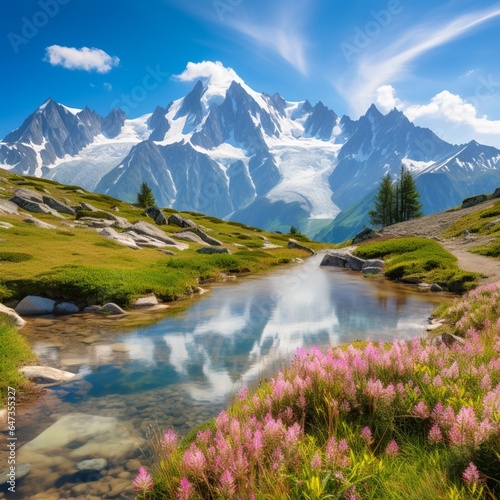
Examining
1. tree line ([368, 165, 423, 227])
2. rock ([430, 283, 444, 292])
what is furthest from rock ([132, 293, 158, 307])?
tree line ([368, 165, 423, 227])

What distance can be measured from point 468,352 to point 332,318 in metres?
11.6

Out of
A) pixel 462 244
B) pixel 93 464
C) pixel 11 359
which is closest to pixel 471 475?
pixel 93 464

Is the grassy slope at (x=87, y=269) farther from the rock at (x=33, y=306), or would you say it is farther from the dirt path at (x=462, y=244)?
the dirt path at (x=462, y=244)

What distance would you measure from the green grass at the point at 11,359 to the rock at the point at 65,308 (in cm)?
608

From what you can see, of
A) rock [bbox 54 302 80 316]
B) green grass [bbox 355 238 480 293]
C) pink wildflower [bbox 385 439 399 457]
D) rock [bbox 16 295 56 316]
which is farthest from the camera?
green grass [bbox 355 238 480 293]

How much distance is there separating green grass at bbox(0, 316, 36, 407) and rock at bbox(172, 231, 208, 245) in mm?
47409

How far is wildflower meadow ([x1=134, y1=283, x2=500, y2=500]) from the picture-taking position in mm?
3342

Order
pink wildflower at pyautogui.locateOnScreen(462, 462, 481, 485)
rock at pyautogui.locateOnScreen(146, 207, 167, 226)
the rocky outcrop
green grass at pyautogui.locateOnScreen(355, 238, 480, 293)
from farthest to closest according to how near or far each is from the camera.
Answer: rock at pyautogui.locateOnScreen(146, 207, 167, 226)
the rocky outcrop
green grass at pyautogui.locateOnScreen(355, 238, 480, 293)
pink wildflower at pyautogui.locateOnScreen(462, 462, 481, 485)

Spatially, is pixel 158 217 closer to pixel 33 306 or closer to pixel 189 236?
pixel 189 236

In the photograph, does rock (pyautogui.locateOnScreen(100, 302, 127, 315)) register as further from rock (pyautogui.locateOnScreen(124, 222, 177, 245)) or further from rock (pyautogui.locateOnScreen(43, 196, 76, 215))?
rock (pyautogui.locateOnScreen(43, 196, 76, 215))

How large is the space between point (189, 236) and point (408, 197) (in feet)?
287

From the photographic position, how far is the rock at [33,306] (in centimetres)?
1745

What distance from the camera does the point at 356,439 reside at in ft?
14.0

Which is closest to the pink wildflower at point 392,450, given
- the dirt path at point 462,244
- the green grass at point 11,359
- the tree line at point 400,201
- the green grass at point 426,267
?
the green grass at point 11,359
